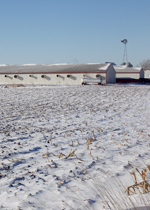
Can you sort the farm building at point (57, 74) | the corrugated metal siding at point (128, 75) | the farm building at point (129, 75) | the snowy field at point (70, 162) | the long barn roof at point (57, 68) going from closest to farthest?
the snowy field at point (70, 162) < the farm building at point (57, 74) < the long barn roof at point (57, 68) < the farm building at point (129, 75) < the corrugated metal siding at point (128, 75)

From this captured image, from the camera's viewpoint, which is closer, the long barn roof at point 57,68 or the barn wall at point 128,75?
the long barn roof at point 57,68

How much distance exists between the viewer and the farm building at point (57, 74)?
40.0 meters

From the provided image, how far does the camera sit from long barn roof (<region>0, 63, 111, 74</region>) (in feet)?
133

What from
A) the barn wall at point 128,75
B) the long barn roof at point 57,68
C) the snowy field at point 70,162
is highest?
the long barn roof at point 57,68

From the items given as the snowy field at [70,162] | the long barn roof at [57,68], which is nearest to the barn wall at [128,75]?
the long barn roof at [57,68]

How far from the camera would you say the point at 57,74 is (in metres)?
41.4

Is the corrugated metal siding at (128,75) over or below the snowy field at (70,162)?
below

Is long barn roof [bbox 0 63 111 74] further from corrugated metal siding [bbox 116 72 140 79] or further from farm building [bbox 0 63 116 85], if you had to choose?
corrugated metal siding [bbox 116 72 140 79]

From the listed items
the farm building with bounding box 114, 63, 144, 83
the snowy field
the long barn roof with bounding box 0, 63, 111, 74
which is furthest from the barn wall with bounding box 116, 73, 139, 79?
the snowy field

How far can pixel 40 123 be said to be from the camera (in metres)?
8.24

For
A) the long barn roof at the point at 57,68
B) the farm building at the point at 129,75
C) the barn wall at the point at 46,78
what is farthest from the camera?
the farm building at the point at 129,75

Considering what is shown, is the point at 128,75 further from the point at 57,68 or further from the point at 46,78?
the point at 46,78

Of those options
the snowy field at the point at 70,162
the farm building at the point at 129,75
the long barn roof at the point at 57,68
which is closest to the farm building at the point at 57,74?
the long barn roof at the point at 57,68

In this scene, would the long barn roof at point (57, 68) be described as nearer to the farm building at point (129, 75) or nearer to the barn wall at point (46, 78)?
the barn wall at point (46, 78)
